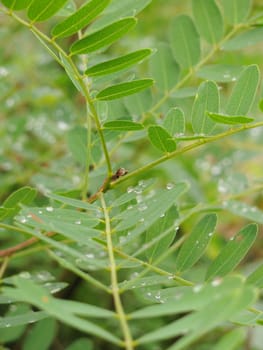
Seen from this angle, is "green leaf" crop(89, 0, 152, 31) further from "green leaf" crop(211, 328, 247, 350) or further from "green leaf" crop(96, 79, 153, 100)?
"green leaf" crop(211, 328, 247, 350)

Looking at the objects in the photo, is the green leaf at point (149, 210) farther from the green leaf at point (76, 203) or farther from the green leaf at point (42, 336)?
the green leaf at point (42, 336)

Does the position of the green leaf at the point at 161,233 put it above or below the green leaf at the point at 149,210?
below

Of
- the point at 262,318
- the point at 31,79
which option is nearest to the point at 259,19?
the point at 262,318

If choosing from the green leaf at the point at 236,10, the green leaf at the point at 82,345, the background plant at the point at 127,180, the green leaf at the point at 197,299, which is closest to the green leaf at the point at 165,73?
the background plant at the point at 127,180

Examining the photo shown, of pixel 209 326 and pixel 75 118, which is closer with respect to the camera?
pixel 209 326

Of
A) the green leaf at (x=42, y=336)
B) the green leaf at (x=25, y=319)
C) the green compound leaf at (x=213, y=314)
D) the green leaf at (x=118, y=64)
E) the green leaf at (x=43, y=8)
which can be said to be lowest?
the green leaf at (x=42, y=336)

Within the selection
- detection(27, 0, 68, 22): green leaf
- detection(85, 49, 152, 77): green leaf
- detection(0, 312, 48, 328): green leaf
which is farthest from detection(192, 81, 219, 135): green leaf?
detection(0, 312, 48, 328): green leaf

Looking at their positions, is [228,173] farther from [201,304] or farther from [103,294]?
[201,304]
